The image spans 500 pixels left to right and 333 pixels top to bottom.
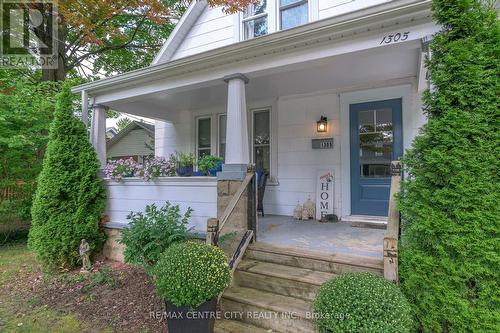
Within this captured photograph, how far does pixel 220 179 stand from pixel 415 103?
10.9 ft

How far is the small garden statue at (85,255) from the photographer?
4.82 metres

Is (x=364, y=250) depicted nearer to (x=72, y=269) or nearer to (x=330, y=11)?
(x=330, y=11)

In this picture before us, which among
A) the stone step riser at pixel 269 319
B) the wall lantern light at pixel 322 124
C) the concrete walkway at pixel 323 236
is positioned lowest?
the stone step riser at pixel 269 319

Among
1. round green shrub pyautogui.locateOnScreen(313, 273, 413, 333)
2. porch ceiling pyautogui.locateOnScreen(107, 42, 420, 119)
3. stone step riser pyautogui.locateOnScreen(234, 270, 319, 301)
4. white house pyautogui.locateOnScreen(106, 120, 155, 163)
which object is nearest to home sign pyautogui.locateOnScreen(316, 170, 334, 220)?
porch ceiling pyautogui.locateOnScreen(107, 42, 420, 119)

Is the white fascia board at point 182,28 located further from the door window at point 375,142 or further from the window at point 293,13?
the door window at point 375,142

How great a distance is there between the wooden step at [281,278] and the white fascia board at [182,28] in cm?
568

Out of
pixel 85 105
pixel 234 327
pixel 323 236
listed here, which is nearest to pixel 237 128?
pixel 323 236

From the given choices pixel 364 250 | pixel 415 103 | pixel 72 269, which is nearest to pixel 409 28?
pixel 415 103

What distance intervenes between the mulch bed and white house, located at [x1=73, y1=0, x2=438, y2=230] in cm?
107

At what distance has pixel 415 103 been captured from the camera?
4.75m

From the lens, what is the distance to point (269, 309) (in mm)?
2887

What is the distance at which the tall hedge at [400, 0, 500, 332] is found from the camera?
225 cm

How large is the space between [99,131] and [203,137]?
7.45 ft

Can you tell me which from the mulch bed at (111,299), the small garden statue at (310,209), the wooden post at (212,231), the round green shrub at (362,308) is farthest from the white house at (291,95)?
the round green shrub at (362,308)
